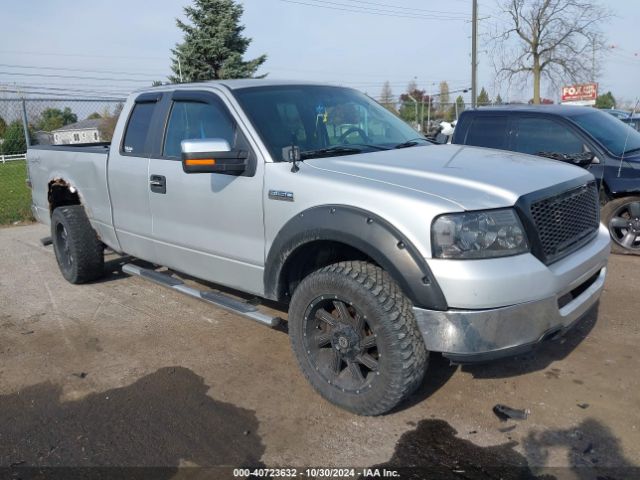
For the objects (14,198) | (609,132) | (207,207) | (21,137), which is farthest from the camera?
(21,137)

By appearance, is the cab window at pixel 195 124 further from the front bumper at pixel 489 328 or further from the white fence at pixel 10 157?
the white fence at pixel 10 157

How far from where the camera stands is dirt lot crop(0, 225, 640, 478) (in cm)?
282

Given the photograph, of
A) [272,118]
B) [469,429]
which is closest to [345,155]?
[272,118]

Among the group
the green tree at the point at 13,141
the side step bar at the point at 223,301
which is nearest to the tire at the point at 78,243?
the side step bar at the point at 223,301

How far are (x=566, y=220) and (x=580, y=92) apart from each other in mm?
24152

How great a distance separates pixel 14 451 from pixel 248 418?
1.25 metres

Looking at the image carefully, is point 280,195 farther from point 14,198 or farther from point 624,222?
point 14,198

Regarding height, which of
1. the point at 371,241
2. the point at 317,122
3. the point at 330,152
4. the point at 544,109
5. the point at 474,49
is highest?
the point at 474,49

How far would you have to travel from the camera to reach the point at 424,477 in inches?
104

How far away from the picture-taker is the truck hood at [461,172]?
2824 millimetres

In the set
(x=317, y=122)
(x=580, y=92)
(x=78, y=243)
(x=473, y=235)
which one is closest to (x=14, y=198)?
(x=78, y=243)

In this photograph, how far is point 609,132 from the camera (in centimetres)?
661

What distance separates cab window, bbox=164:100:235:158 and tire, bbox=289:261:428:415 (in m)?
1.27

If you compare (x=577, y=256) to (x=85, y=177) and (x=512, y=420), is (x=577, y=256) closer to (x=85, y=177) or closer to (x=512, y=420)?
(x=512, y=420)
